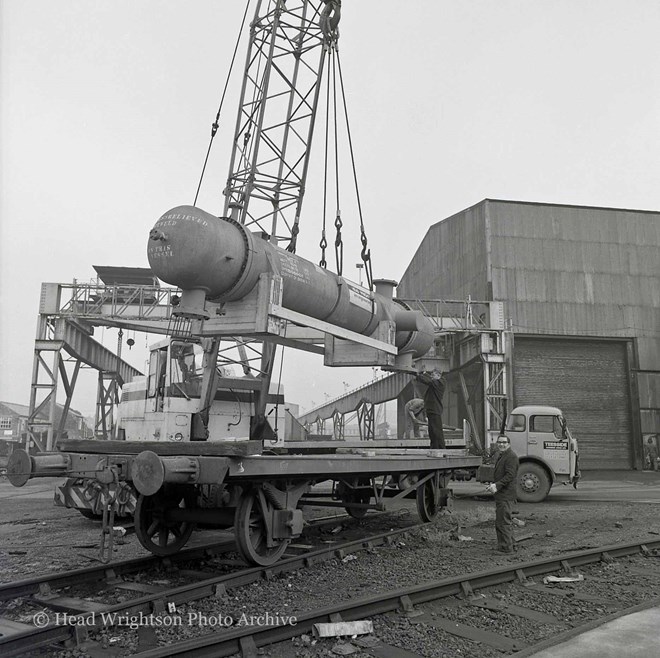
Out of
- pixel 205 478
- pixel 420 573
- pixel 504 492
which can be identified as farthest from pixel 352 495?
pixel 205 478

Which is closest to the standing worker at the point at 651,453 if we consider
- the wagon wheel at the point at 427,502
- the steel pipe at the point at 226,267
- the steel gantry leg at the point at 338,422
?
the steel gantry leg at the point at 338,422

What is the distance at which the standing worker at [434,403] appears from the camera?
1128 cm

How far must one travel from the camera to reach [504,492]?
8.59 metres

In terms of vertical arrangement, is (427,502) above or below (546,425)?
below

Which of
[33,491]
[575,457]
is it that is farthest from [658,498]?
Result: [33,491]

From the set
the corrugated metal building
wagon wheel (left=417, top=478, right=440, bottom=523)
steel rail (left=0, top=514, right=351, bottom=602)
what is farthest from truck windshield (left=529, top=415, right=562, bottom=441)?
the corrugated metal building

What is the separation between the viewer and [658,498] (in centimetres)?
1603

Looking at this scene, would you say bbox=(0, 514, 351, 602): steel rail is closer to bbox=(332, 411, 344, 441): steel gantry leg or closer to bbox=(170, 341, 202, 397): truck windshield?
bbox=(170, 341, 202, 397): truck windshield

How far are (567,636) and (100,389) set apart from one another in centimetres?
2996

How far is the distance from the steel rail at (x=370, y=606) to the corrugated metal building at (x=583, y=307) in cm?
2110

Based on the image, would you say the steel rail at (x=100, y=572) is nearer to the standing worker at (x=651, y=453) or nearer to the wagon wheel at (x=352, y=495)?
the wagon wheel at (x=352, y=495)

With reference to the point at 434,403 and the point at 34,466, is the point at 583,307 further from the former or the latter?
the point at 34,466

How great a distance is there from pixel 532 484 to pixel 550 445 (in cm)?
101

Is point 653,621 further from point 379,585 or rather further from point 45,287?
point 45,287
